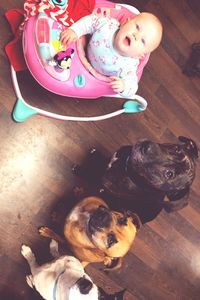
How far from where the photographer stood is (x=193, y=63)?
8.04 ft

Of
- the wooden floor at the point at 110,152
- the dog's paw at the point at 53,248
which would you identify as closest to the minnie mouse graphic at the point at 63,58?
the wooden floor at the point at 110,152

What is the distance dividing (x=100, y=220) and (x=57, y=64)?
654mm

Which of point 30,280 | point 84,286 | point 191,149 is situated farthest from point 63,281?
point 191,149

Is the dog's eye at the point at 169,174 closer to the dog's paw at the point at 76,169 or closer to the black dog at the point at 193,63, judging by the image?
the dog's paw at the point at 76,169

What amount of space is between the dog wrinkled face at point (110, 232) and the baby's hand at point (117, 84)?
54 centimetres

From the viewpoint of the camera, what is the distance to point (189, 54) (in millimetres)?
2508

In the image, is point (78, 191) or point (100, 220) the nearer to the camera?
point (100, 220)

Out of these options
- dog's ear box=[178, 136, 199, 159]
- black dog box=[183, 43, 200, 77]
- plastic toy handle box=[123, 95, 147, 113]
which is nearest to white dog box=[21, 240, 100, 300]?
dog's ear box=[178, 136, 199, 159]

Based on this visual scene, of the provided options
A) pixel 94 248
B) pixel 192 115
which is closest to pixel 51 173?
pixel 94 248

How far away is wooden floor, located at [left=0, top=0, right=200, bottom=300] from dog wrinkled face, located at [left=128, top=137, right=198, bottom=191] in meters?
0.61

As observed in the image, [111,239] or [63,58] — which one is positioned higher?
[63,58]

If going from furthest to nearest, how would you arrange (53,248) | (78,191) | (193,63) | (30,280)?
(193,63)
(78,191)
(53,248)
(30,280)

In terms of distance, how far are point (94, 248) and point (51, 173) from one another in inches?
22.9

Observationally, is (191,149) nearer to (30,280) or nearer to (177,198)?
(177,198)
